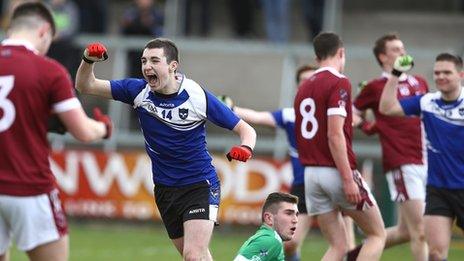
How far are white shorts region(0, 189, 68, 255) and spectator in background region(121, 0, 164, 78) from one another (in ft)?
40.9

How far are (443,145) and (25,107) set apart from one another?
5093 mm

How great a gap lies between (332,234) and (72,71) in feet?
33.6

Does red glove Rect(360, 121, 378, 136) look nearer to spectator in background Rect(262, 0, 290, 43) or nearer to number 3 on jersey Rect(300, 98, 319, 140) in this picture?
number 3 on jersey Rect(300, 98, 319, 140)

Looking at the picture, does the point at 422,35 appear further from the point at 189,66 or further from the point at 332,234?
the point at 332,234

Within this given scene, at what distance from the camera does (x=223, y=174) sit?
746 inches

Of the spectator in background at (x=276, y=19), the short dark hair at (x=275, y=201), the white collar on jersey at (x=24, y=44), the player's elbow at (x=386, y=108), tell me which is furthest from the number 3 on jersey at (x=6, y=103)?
the spectator in background at (x=276, y=19)

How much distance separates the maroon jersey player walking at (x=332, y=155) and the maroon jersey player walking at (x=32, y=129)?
333cm

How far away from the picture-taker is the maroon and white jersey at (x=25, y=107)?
767 cm

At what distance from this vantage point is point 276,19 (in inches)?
816

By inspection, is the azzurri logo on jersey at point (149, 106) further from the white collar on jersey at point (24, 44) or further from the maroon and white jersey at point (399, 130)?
the maroon and white jersey at point (399, 130)

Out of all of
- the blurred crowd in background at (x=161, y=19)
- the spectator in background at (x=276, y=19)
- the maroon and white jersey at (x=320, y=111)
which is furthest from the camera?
the spectator in background at (x=276, y=19)

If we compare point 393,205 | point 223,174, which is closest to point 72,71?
point 223,174

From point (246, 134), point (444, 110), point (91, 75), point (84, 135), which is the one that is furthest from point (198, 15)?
point (84, 135)

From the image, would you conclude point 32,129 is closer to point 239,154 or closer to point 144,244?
point 239,154
